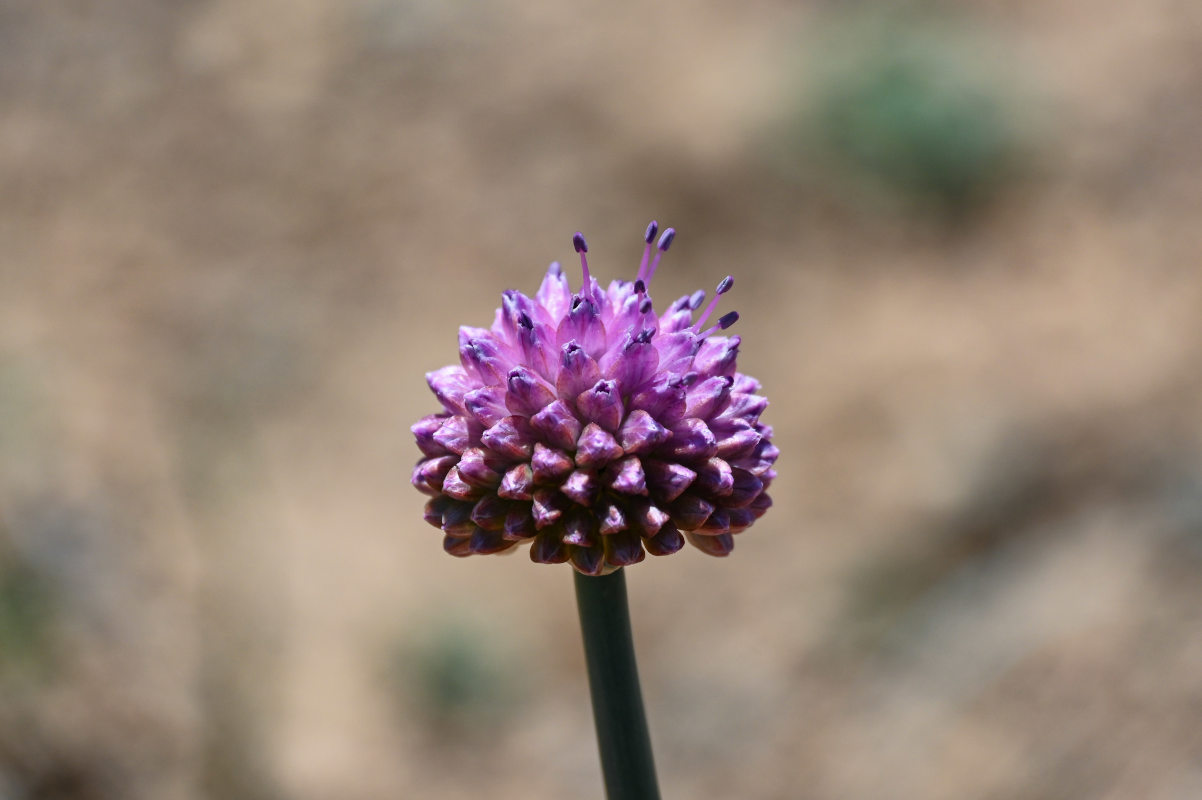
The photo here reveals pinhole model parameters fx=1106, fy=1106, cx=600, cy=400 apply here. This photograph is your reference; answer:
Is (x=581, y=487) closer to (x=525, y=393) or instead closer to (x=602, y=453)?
(x=602, y=453)

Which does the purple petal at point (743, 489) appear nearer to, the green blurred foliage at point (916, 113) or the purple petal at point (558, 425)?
the purple petal at point (558, 425)

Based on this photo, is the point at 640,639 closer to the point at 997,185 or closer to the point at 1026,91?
the point at 997,185

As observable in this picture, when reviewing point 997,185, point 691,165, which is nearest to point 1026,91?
point 997,185

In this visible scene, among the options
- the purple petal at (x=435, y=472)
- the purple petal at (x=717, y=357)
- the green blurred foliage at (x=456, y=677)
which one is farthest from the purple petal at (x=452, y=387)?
the green blurred foliage at (x=456, y=677)

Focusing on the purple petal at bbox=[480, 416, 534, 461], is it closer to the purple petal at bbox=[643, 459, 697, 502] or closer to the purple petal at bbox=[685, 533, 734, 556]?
the purple petal at bbox=[643, 459, 697, 502]

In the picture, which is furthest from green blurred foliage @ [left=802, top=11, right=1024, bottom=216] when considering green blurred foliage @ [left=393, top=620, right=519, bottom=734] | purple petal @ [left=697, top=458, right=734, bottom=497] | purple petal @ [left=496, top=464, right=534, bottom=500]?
purple petal @ [left=496, top=464, right=534, bottom=500]

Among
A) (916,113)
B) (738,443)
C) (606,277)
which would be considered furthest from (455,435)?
(916,113)
